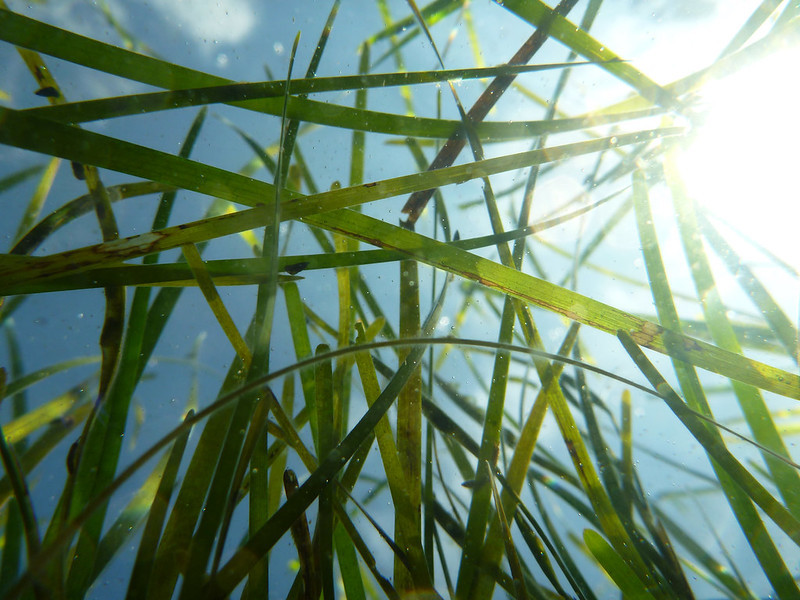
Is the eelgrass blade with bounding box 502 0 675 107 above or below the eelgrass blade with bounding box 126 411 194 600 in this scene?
above

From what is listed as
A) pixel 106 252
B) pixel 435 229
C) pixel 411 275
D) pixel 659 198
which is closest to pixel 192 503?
pixel 106 252

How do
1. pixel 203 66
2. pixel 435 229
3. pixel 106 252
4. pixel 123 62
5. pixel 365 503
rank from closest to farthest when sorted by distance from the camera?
pixel 106 252
pixel 123 62
pixel 435 229
pixel 203 66
pixel 365 503

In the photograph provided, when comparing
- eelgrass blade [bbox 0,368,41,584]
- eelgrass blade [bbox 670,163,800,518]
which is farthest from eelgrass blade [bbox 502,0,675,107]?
eelgrass blade [bbox 0,368,41,584]

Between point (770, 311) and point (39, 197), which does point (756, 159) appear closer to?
point (770, 311)

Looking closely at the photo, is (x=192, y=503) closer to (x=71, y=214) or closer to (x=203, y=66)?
(x=71, y=214)

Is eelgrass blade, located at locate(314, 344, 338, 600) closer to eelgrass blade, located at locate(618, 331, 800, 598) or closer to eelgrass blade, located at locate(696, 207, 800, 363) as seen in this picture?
eelgrass blade, located at locate(618, 331, 800, 598)

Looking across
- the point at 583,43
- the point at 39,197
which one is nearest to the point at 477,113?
the point at 583,43
